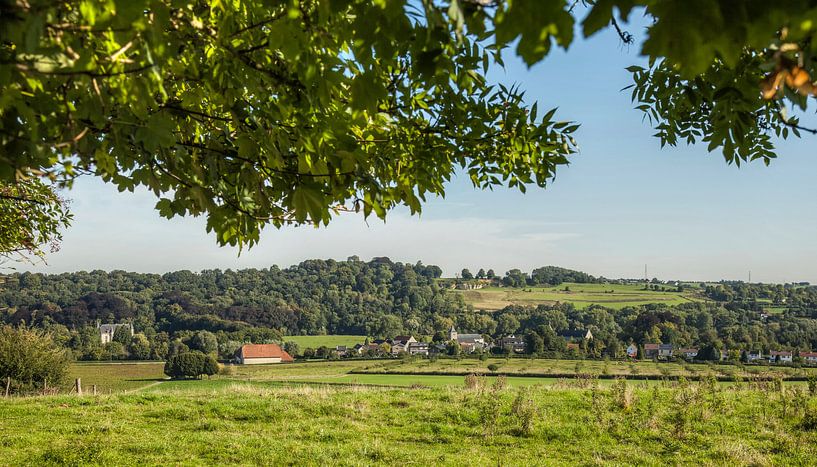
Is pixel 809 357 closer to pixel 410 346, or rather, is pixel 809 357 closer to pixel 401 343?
pixel 410 346

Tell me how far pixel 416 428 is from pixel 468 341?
70.7 meters

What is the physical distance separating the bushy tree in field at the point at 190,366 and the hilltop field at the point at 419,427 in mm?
32407

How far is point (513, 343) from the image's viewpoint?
73062mm

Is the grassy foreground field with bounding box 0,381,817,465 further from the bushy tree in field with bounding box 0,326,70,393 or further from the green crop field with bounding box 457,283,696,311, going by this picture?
the green crop field with bounding box 457,283,696,311

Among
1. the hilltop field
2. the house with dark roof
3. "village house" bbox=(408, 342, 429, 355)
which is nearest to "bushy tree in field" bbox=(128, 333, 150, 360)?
"village house" bbox=(408, 342, 429, 355)

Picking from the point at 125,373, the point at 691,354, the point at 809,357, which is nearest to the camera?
the point at 809,357

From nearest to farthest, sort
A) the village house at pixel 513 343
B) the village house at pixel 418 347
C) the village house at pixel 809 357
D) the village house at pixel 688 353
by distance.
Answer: the village house at pixel 809 357 → the village house at pixel 688 353 → the village house at pixel 513 343 → the village house at pixel 418 347

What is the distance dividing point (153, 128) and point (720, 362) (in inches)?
2083

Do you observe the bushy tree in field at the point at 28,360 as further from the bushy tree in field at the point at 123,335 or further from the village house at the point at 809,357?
the bushy tree in field at the point at 123,335

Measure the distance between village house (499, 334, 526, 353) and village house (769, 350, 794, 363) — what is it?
86.7 ft

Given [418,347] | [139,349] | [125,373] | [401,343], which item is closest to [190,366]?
[125,373]

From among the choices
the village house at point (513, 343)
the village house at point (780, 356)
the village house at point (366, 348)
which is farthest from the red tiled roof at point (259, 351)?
the village house at point (780, 356)

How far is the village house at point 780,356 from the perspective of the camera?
46.3m

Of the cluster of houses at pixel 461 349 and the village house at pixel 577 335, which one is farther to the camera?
the village house at pixel 577 335
